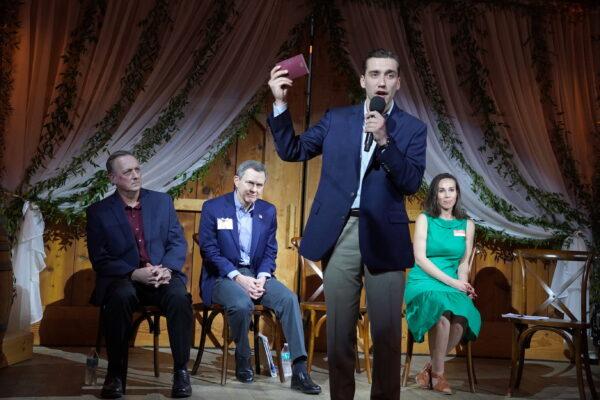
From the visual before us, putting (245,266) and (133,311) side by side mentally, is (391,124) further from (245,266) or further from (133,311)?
(245,266)

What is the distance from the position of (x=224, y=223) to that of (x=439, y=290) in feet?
4.25

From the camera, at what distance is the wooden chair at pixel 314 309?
13.9ft

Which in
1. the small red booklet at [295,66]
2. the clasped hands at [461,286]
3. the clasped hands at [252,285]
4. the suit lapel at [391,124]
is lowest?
the clasped hands at [252,285]

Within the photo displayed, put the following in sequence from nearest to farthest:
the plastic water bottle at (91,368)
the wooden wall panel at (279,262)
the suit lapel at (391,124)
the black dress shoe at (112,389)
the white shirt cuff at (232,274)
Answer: the suit lapel at (391,124)
the black dress shoe at (112,389)
the plastic water bottle at (91,368)
the white shirt cuff at (232,274)
the wooden wall panel at (279,262)

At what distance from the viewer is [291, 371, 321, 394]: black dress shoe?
3690 millimetres

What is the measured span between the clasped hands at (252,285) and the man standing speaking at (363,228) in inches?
64.6

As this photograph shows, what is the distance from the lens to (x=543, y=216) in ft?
17.0

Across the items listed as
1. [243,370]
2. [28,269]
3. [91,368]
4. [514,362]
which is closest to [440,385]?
[514,362]

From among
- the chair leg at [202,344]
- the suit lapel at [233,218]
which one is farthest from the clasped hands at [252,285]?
the chair leg at [202,344]

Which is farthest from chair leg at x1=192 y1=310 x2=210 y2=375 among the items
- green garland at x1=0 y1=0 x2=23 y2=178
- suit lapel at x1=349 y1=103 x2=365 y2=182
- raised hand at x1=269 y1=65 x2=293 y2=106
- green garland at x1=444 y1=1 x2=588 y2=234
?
green garland at x1=444 y1=1 x2=588 y2=234

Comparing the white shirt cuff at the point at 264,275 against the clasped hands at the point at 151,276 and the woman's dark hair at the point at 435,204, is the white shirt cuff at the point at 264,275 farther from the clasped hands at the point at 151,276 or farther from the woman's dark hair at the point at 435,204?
the woman's dark hair at the point at 435,204

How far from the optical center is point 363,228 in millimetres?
2273

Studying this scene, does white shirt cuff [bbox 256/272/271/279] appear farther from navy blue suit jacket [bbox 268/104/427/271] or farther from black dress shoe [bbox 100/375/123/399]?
navy blue suit jacket [bbox 268/104/427/271]

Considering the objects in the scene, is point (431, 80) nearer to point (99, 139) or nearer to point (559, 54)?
point (559, 54)
